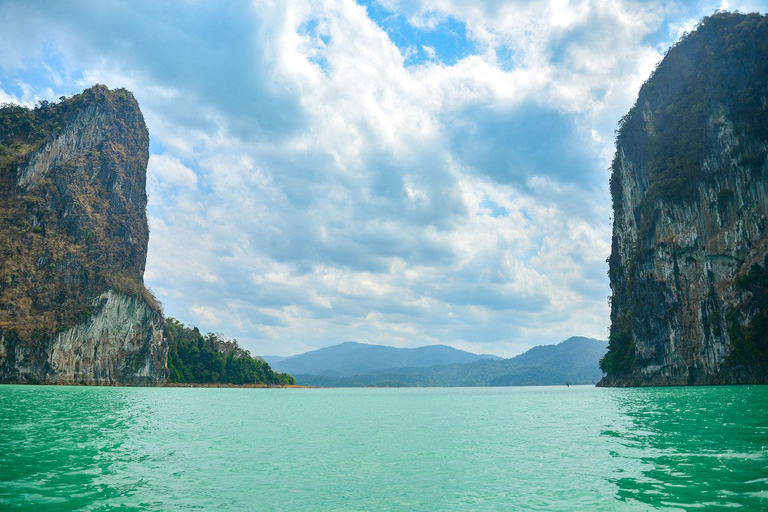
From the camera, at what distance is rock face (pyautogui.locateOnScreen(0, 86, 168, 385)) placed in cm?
11375

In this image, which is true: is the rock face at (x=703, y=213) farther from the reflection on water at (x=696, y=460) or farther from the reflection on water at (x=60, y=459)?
the reflection on water at (x=60, y=459)

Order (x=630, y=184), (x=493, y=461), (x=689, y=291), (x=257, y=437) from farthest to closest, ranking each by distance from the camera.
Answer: (x=630, y=184) < (x=689, y=291) < (x=257, y=437) < (x=493, y=461)

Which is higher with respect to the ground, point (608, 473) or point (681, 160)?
point (681, 160)

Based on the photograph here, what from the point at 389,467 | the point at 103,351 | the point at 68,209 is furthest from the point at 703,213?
the point at 68,209

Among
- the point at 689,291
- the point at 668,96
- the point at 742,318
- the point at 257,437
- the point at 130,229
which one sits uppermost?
the point at 668,96

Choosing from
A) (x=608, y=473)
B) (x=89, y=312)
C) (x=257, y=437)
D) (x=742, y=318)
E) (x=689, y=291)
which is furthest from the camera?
(x=89, y=312)

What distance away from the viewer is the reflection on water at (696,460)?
12.8 metres

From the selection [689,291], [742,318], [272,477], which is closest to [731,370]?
[742,318]

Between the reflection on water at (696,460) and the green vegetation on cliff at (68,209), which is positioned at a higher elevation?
the green vegetation on cliff at (68,209)

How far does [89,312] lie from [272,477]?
127 m

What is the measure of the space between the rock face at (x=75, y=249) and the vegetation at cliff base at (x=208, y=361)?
55.9 feet

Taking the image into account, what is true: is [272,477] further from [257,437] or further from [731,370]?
[731,370]

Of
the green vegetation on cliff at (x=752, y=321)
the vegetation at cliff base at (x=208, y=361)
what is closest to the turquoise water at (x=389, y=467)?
the green vegetation on cliff at (x=752, y=321)

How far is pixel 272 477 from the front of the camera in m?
16.6
